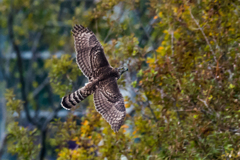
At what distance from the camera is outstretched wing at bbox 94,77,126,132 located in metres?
1.56

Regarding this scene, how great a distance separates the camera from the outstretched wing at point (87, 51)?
168 centimetres

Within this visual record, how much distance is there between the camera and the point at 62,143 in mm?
2197

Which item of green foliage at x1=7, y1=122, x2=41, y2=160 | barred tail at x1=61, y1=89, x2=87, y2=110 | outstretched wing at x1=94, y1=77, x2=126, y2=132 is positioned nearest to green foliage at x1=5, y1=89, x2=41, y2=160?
green foliage at x1=7, y1=122, x2=41, y2=160

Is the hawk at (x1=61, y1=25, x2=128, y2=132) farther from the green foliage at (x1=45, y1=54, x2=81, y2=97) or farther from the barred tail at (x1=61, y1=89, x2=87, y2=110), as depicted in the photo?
the green foliage at (x1=45, y1=54, x2=81, y2=97)

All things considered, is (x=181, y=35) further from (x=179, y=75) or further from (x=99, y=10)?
(x=99, y=10)

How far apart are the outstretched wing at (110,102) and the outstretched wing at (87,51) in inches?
5.6

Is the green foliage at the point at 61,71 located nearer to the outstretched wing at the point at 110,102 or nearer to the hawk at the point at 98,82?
the hawk at the point at 98,82

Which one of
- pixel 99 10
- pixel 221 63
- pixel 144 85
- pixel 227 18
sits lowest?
pixel 221 63

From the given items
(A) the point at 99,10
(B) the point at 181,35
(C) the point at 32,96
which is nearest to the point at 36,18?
(C) the point at 32,96

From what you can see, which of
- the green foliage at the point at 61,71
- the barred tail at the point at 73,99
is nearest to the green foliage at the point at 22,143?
the green foliage at the point at 61,71

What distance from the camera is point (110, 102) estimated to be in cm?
162

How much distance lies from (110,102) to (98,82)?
0.54ft

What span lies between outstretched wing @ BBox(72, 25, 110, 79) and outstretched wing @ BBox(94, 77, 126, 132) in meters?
0.14

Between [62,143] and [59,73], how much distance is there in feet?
2.20
